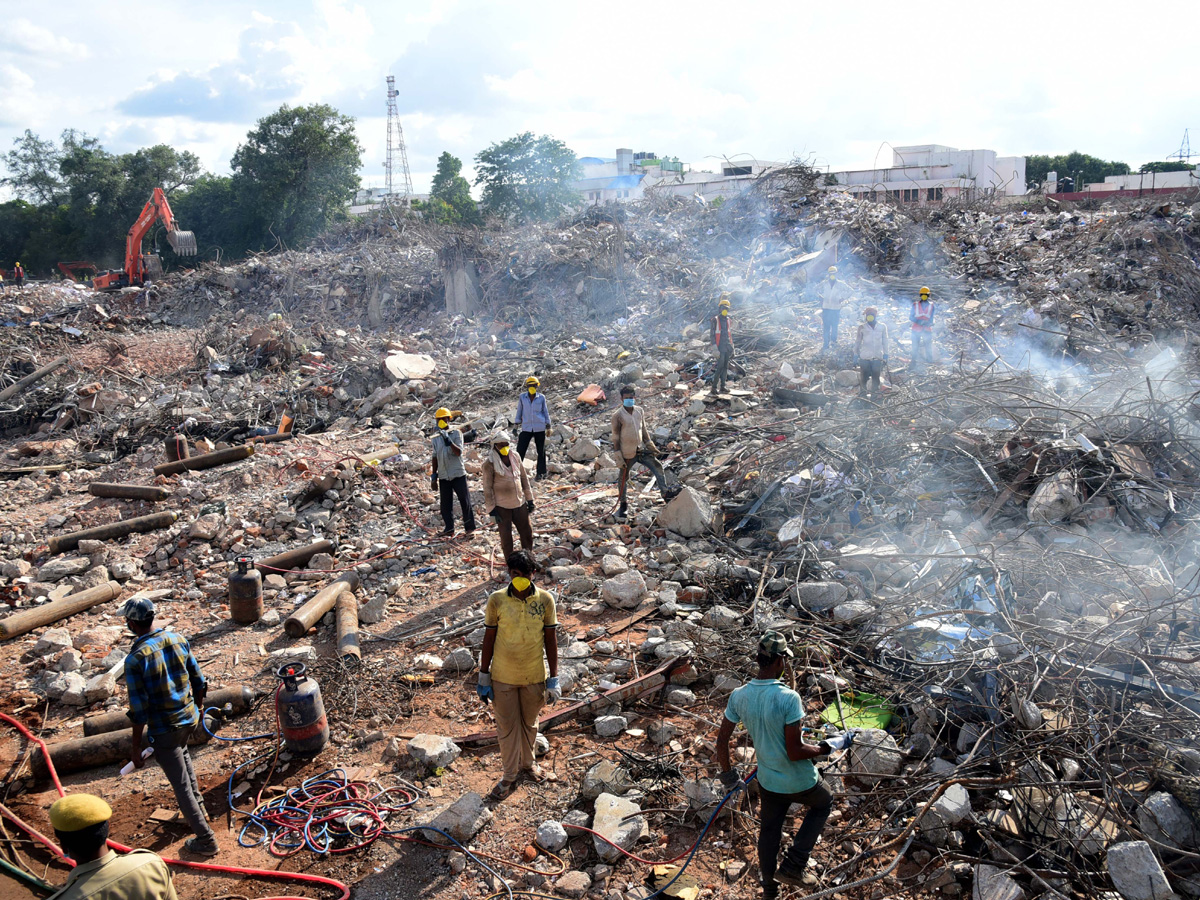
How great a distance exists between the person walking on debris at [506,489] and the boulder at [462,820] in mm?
2547

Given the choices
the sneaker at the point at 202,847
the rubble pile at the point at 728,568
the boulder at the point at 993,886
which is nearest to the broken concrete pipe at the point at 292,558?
the rubble pile at the point at 728,568

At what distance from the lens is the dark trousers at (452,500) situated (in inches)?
294

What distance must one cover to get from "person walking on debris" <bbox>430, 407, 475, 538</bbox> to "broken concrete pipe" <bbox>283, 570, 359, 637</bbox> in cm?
121

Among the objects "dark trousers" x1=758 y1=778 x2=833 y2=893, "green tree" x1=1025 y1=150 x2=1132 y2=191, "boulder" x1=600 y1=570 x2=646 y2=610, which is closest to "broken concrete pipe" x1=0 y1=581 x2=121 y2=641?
"boulder" x1=600 y1=570 x2=646 y2=610

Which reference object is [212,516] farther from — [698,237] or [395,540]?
[698,237]

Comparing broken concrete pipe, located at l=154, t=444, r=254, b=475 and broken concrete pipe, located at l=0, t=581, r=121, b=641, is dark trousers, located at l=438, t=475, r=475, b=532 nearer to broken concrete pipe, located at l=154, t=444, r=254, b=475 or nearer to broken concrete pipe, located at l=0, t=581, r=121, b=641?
broken concrete pipe, located at l=0, t=581, r=121, b=641

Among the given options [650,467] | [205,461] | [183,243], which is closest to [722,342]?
[650,467]

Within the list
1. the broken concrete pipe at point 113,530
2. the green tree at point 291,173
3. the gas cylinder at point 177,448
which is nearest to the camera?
the broken concrete pipe at point 113,530

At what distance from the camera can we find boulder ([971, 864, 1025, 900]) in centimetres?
316

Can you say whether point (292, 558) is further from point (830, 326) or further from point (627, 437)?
point (830, 326)

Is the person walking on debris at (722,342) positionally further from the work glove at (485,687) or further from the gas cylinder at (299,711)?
the gas cylinder at (299,711)

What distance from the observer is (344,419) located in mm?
12672

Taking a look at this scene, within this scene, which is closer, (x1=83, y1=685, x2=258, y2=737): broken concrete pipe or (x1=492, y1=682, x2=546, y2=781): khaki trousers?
(x1=492, y1=682, x2=546, y2=781): khaki trousers

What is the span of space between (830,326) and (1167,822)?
9.36 meters
